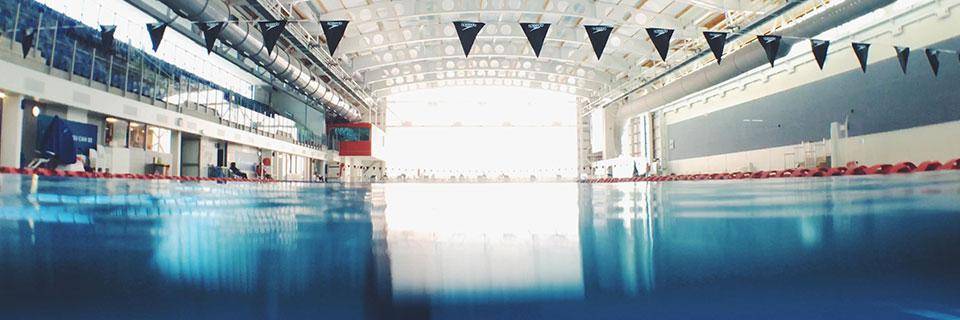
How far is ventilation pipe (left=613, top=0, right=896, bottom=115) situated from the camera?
10.7m

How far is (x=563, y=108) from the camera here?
116 ft

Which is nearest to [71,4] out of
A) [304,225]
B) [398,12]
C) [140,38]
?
[140,38]

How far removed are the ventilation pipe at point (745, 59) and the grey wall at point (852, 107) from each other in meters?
2.27

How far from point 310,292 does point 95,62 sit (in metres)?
15.4

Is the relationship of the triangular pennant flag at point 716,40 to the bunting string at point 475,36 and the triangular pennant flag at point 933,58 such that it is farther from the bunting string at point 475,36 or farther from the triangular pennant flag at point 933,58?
the triangular pennant flag at point 933,58

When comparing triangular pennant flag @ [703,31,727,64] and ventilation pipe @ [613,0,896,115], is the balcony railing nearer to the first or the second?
triangular pennant flag @ [703,31,727,64]

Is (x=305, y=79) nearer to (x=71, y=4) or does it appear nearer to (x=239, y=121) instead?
(x=239, y=121)

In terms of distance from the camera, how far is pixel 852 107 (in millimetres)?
13641

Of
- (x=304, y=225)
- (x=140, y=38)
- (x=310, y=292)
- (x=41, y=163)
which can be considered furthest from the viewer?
(x=140, y=38)

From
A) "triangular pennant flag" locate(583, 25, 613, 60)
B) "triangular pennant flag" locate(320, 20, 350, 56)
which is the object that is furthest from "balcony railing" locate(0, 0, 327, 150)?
"triangular pennant flag" locate(583, 25, 613, 60)

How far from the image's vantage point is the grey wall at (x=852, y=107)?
11336 millimetres

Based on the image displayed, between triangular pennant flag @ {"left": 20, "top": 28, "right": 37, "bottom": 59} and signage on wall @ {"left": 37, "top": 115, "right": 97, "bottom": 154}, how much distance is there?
1.88 meters

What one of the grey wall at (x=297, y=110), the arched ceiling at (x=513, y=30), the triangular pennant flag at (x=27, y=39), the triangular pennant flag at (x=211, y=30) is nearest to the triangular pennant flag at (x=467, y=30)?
the arched ceiling at (x=513, y=30)

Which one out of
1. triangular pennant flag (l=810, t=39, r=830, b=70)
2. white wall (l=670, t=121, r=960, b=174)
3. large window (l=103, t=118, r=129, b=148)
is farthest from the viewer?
large window (l=103, t=118, r=129, b=148)
